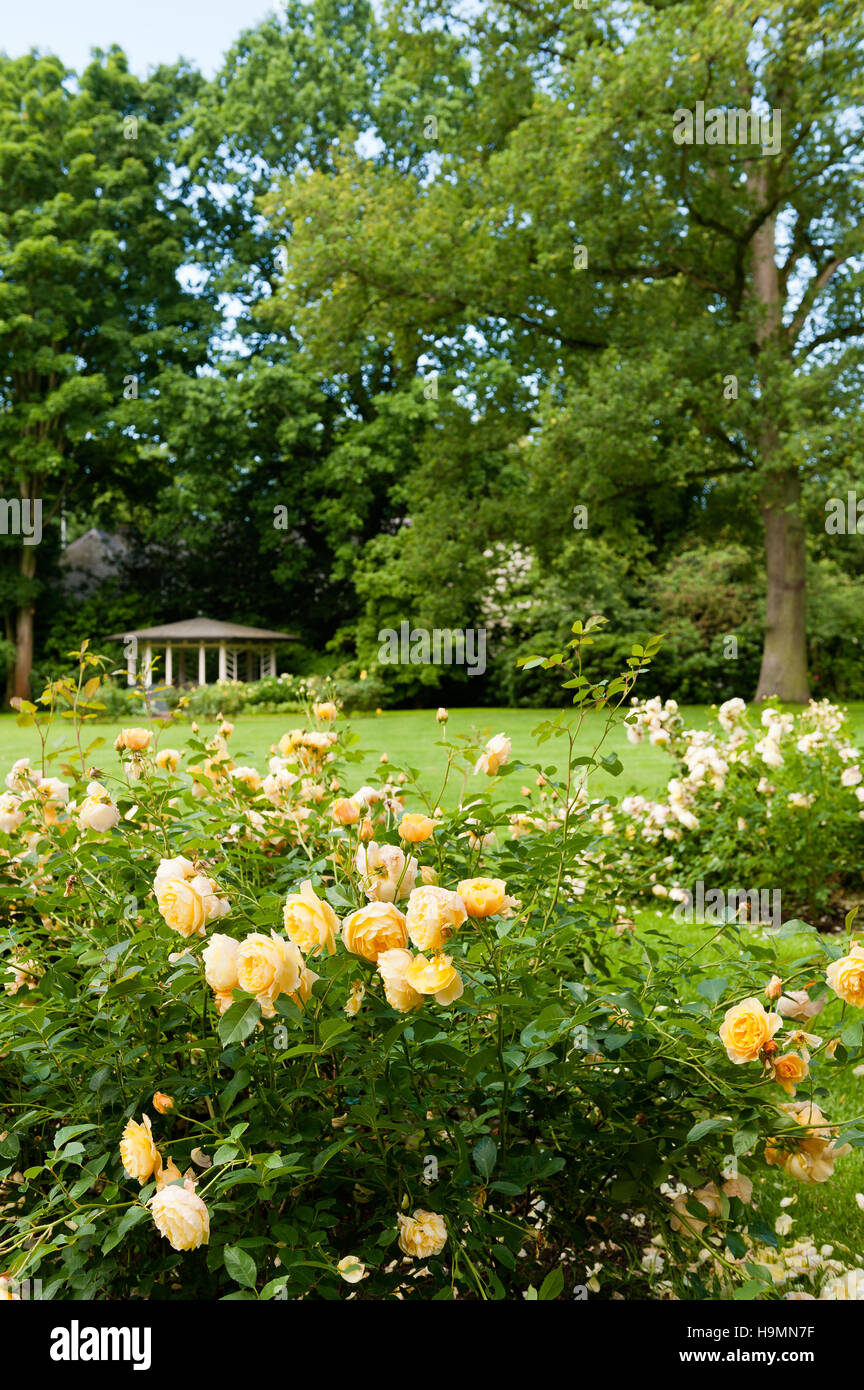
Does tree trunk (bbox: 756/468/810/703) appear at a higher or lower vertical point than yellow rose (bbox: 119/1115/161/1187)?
higher

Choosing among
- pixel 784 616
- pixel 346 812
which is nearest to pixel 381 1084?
pixel 346 812

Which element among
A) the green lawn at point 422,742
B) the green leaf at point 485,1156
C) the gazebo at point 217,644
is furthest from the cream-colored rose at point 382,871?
the gazebo at point 217,644

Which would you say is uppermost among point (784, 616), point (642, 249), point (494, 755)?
point (642, 249)

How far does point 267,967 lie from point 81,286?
83.6 feet

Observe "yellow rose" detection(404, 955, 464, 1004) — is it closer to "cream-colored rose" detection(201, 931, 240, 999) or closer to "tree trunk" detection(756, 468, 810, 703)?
"cream-colored rose" detection(201, 931, 240, 999)

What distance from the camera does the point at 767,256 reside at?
14117 millimetres

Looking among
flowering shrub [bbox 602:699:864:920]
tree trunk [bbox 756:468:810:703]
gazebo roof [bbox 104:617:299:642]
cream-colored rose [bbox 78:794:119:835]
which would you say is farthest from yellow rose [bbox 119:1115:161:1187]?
gazebo roof [bbox 104:617:299:642]

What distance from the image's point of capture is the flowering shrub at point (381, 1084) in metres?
1.20

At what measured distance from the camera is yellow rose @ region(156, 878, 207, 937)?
1255 millimetres

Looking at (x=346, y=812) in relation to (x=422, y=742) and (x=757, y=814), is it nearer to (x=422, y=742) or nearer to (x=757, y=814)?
(x=757, y=814)

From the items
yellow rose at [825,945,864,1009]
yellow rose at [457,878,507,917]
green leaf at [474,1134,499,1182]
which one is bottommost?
green leaf at [474,1134,499,1182]

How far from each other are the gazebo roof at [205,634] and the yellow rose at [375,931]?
815 inches

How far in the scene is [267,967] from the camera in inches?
44.9
